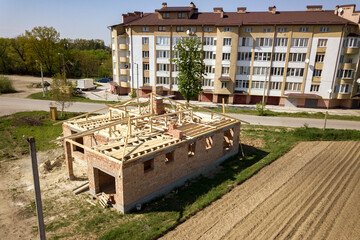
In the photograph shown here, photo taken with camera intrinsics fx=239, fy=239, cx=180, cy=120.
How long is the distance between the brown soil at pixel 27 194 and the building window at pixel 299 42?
37588 mm

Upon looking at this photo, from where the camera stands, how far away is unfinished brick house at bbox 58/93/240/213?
1209 centimetres

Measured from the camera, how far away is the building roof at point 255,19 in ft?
125

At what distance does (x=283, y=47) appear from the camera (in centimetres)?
3978

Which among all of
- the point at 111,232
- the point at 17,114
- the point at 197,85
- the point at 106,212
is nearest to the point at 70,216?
the point at 106,212

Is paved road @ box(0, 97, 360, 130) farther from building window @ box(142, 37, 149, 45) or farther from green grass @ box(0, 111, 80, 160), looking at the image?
building window @ box(142, 37, 149, 45)

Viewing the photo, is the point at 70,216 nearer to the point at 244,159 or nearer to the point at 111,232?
the point at 111,232

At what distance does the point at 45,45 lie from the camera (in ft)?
206

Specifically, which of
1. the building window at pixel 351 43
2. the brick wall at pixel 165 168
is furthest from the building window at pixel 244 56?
the brick wall at pixel 165 168

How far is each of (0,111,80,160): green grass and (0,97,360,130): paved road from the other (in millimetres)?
4206

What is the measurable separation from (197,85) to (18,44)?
6065 cm

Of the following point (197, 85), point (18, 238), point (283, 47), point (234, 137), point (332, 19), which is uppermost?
point (332, 19)

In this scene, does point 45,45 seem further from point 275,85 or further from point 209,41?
point 275,85

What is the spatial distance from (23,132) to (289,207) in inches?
965

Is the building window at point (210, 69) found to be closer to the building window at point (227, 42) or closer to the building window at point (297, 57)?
the building window at point (227, 42)
